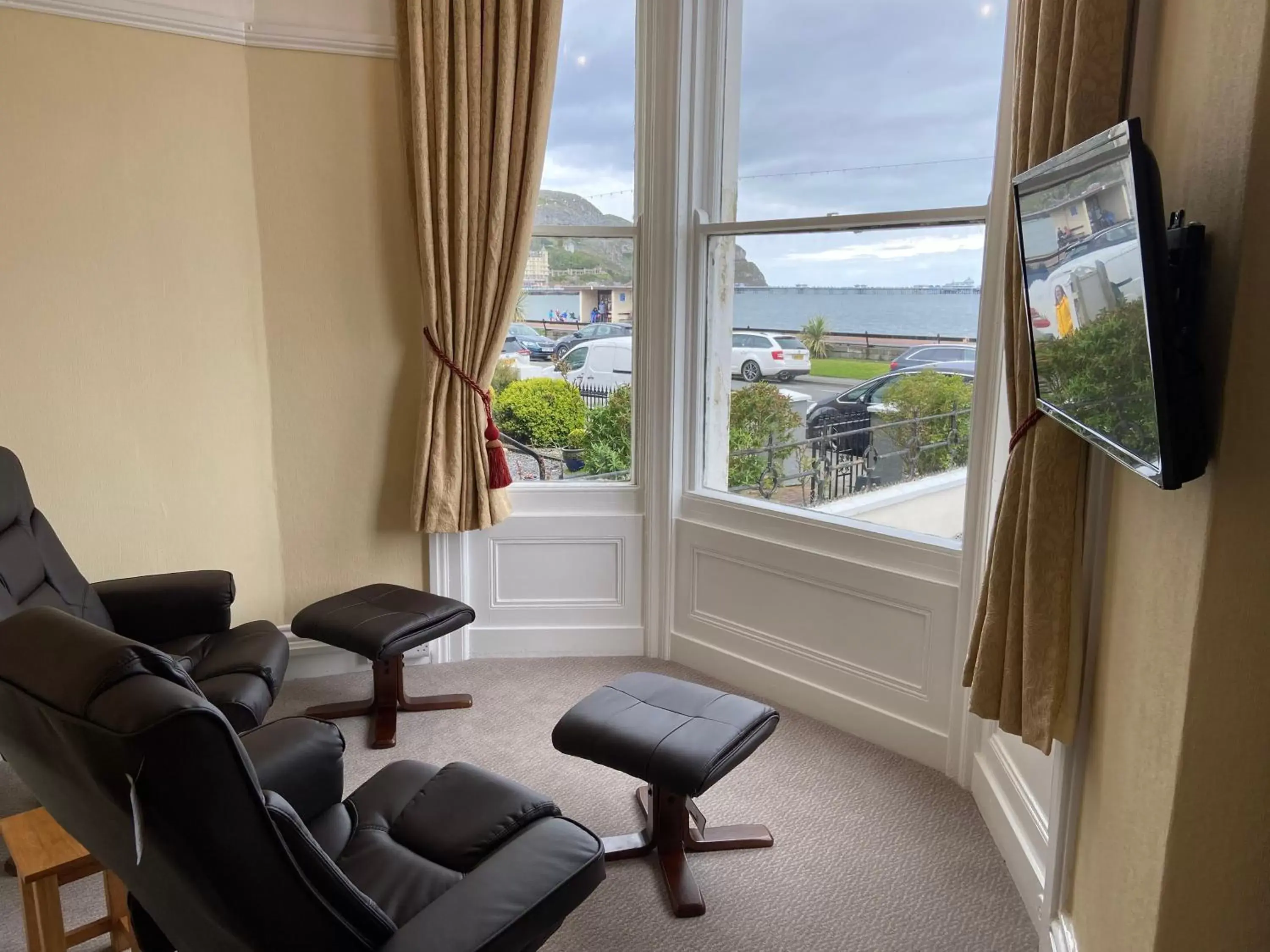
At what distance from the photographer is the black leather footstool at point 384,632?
9.66ft

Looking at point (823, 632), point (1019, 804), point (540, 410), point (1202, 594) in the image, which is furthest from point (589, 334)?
point (1202, 594)

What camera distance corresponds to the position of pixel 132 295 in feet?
9.82

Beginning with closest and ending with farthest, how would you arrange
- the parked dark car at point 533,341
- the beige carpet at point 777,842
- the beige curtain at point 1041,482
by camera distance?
the beige curtain at point 1041,482
the beige carpet at point 777,842
the parked dark car at point 533,341

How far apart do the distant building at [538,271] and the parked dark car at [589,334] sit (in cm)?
22

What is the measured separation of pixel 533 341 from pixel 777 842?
2.04 metres

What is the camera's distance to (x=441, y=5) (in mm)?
3092

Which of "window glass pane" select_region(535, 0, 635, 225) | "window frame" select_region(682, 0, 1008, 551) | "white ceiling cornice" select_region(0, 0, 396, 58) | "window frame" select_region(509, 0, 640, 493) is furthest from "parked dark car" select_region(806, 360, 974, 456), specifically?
"white ceiling cornice" select_region(0, 0, 396, 58)

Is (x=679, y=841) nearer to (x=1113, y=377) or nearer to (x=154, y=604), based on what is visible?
(x=1113, y=377)

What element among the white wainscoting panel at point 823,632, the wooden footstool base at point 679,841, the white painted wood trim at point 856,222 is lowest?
the wooden footstool base at point 679,841

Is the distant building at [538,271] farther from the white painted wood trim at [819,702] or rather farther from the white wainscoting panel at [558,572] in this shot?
the white painted wood trim at [819,702]

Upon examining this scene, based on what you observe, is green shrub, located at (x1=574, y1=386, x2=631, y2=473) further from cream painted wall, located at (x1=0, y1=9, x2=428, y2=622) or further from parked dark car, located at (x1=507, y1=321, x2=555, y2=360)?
cream painted wall, located at (x1=0, y1=9, x2=428, y2=622)

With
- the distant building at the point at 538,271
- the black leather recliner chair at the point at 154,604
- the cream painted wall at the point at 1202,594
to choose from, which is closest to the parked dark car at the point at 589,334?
the distant building at the point at 538,271

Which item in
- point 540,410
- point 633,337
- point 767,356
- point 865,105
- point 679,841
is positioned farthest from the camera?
point 540,410

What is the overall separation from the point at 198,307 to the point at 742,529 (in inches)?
80.3
